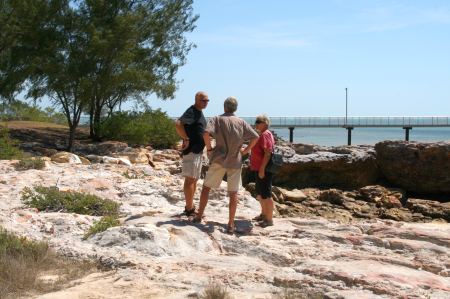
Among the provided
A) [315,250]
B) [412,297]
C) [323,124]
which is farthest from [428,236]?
[323,124]

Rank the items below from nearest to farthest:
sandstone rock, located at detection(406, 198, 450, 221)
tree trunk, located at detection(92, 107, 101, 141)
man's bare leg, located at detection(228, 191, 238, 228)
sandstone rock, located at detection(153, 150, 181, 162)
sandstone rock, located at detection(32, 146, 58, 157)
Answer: man's bare leg, located at detection(228, 191, 238, 228)
sandstone rock, located at detection(406, 198, 450, 221)
sandstone rock, located at detection(32, 146, 58, 157)
sandstone rock, located at detection(153, 150, 181, 162)
tree trunk, located at detection(92, 107, 101, 141)

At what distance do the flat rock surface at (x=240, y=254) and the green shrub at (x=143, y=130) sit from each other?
10844mm

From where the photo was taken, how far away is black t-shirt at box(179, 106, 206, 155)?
7.42 metres

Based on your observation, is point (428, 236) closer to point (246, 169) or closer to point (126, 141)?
point (246, 169)

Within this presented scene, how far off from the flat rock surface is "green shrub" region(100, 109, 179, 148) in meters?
10.8

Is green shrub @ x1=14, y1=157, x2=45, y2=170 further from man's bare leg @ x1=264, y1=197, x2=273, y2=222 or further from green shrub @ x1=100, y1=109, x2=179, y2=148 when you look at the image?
green shrub @ x1=100, y1=109, x2=179, y2=148

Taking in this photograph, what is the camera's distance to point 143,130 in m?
20.2

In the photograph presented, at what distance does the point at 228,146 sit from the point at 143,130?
13.2m

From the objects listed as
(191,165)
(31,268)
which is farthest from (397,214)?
(31,268)

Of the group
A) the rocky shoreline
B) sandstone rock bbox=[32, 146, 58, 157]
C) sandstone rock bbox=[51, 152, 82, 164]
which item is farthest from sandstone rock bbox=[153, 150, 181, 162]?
the rocky shoreline

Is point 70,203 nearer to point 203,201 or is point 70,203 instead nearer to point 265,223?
point 203,201

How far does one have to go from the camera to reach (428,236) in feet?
24.9

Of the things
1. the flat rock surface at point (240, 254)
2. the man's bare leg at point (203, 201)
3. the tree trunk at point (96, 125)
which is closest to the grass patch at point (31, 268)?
the flat rock surface at point (240, 254)

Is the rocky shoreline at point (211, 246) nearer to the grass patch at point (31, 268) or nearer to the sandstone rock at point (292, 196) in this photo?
the grass patch at point (31, 268)
